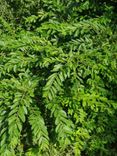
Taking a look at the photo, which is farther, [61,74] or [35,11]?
[35,11]

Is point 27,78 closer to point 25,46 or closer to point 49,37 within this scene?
point 25,46

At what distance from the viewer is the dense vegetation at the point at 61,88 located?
11.7 feet

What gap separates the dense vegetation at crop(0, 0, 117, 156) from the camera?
11.7 feet

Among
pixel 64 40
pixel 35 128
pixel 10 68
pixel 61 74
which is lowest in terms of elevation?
pixel 35 128

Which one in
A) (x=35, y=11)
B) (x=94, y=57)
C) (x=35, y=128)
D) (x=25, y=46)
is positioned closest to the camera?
(x=35, y=128)

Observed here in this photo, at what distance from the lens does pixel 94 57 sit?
12.5ft

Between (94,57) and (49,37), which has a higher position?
(49,37)

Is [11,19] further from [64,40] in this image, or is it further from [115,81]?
[115,81]

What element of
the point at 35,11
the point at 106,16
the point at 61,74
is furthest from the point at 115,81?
the point at 35,11

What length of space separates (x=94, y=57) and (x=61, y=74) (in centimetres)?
41

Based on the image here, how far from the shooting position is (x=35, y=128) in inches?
139

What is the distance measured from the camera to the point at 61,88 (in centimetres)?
376

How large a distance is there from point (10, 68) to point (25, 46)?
0.33 m

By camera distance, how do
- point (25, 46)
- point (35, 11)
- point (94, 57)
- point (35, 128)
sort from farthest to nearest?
1. point (35, 11)
2. point (25, 46)
3. point (94, 57)
4. point (35, 128)
